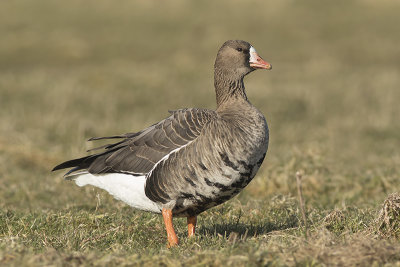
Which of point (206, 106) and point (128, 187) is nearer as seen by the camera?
point (128, 187)

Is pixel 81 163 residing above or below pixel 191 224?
above

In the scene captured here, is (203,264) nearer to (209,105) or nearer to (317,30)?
(209,105)

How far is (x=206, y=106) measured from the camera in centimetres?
1938

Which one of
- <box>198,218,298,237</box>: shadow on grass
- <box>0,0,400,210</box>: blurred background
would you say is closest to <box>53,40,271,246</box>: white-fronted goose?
<box>198,218,298,237</box>: shadow on grass

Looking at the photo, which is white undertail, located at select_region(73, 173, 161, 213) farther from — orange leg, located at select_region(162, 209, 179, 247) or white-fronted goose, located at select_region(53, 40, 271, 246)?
orange leg, located at select_region(162, 209, 179, 247)

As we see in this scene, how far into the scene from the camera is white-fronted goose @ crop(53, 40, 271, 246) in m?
6.16

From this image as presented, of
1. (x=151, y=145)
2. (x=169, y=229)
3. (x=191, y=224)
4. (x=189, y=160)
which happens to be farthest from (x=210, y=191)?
(x=151, y=145)

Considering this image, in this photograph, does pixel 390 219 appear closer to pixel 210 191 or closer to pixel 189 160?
pixel 210 191

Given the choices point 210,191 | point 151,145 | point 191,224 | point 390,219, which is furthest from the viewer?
point 191,224

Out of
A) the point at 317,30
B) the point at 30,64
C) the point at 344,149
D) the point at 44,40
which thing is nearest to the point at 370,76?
the point at 344,149

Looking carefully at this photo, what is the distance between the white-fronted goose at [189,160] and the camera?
→ 6164 millimetres

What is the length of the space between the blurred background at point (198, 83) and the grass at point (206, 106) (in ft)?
0.21

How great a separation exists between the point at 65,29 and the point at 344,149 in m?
24.6

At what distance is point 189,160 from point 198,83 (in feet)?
55.8
